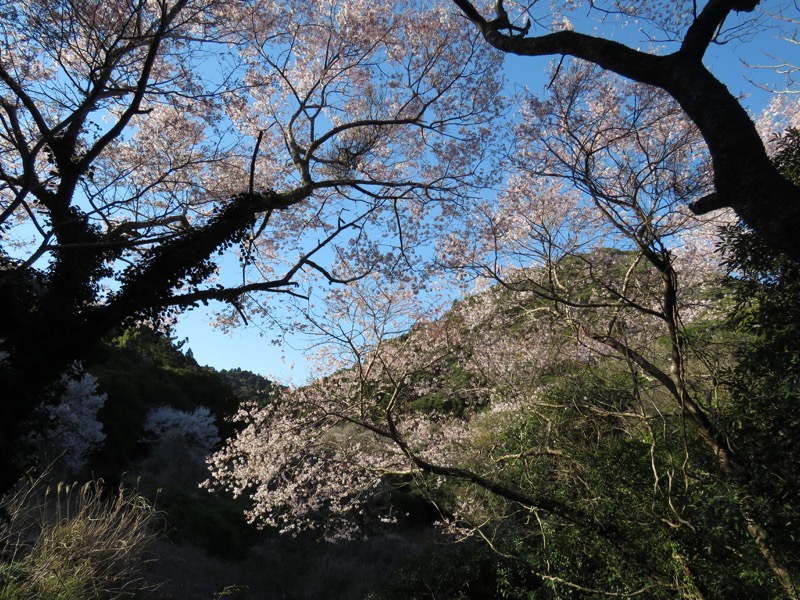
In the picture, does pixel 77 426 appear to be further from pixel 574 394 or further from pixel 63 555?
pixel 574 394

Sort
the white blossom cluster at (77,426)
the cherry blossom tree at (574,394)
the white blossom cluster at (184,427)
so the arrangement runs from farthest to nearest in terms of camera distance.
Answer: the white blossom cluster at (184,427), the white blossom cluster at (77,426), the cherry blossom tree at (574,394)

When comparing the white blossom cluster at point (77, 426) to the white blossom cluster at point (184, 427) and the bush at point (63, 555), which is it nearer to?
the white blossom cluster at point (184, 427)

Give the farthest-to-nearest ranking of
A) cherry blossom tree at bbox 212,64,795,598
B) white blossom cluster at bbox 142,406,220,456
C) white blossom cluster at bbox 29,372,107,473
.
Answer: white blossom cluster at bbox 142,406,220,456 → white blossom cluster at bbox 29,372,107,473 → cherry blossom tree at bbox 212,64,795,598

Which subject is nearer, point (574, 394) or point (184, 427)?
point (574, 394)

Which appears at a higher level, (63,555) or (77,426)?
(77,426)

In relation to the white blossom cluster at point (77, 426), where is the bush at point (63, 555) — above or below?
below

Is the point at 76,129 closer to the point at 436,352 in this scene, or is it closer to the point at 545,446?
→ the point at 436,352

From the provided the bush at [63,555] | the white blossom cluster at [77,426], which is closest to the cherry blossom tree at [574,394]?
the bush at [63,555]

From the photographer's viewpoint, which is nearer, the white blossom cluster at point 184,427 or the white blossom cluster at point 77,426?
the white blossom cluster at point 77,426

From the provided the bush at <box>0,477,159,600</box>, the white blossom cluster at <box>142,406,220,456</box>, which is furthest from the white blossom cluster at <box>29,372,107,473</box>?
the bush at <box>0,477,159,600</box>

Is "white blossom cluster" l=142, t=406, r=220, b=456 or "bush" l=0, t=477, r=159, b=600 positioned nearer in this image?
"bush" l=0, t=477, r=159, b=600

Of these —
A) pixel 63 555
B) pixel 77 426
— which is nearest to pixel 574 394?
pixel 63 555

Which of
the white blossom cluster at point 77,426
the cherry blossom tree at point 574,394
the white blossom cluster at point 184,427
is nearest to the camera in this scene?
the cherry blossom tree at point 574,394

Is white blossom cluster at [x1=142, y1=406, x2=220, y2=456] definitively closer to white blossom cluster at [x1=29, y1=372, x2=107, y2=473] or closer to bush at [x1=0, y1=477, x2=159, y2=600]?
white blossom cluster at [x1=29, y1=372, x2=107, y2=473]
